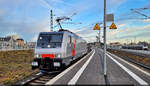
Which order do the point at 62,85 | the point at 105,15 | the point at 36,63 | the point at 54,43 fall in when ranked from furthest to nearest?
the point at 54,43, the point at 36,63, the point at 105,15, the point at 62,85

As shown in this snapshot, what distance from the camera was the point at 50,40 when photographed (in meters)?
9.27

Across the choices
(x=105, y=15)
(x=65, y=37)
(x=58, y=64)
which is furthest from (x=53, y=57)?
(x=105, y=15)

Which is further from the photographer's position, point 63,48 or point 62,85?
Result: point 63,48

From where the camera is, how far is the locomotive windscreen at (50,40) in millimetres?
8953

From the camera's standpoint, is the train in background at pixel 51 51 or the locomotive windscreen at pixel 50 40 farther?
the locomotive windscreen at pixel 50 40

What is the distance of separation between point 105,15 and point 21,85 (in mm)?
5932

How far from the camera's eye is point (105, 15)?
7887mm

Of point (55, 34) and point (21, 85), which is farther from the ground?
point (55, 34)

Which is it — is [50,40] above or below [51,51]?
above

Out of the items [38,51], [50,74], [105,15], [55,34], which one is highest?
[105,15]

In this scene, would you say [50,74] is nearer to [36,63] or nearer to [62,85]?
[36,63]

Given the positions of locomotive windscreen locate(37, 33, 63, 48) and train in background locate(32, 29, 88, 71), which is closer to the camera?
train in background locate(32, 29, 88, 71)

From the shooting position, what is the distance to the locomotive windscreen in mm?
8953

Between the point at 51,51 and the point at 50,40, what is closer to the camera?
the point at 51,51
